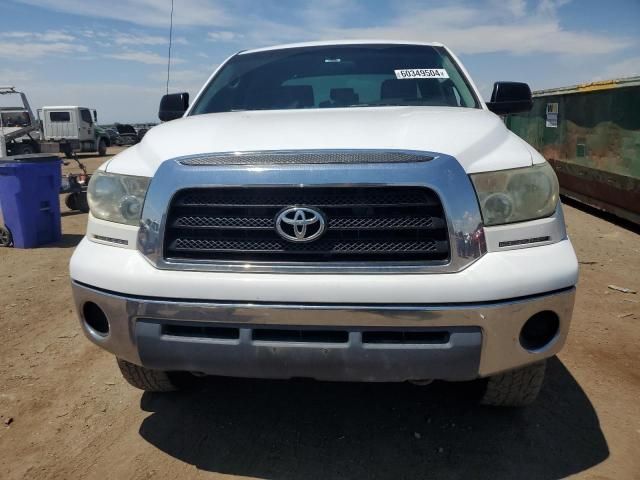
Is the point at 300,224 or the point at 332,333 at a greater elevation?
the point at 300,224

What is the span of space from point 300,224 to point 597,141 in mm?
7193

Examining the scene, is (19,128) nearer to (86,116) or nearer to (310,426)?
(86,116)

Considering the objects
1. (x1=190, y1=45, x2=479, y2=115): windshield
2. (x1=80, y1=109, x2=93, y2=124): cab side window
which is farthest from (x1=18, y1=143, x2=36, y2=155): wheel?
(x1=190, y1=45, x2=479, y2=115): windshield

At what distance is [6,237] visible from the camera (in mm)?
6758

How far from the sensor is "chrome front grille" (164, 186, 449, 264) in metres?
2.04

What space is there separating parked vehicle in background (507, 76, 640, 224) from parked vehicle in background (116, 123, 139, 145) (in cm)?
2708

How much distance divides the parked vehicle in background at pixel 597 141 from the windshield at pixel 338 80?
4.34m

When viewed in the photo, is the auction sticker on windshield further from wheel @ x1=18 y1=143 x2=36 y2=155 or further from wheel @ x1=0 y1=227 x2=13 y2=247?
wheel @ x1=18 y1=143 x2=36 y2=155

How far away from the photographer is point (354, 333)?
6.53 feet

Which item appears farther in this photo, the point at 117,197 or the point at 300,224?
the point at 117,197

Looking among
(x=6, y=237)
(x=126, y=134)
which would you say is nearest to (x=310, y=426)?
(x=6, y=237)

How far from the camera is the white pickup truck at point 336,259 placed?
198 cm

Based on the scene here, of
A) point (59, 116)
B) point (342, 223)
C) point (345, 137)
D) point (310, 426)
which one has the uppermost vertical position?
point (59, 116)

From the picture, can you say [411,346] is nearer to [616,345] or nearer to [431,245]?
[431,245]
